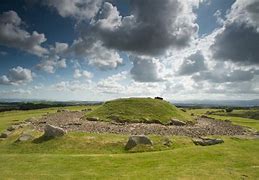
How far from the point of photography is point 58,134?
3909 cm

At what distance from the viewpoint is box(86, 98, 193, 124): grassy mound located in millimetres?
63341

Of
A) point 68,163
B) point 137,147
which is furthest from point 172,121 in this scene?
point 68,163

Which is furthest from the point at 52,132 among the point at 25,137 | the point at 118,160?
the point at 118,160

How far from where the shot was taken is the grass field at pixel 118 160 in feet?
83.8

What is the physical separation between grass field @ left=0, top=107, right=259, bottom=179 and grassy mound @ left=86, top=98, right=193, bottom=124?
23.0 metres

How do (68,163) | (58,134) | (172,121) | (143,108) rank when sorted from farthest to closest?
(143,108), (172,121), (58,134), (68,163)

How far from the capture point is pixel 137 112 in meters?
66.8

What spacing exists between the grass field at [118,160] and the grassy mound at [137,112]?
23.0 m

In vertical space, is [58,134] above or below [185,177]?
above

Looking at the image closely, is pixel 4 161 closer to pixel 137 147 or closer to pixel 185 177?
pixel 137 147

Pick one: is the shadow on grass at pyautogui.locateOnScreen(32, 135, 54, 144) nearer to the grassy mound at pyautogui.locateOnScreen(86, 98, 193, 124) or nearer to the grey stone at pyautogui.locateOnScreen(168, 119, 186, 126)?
the grassy mound at pyautogui.locateOnScreen(86, 98, 193, 124)

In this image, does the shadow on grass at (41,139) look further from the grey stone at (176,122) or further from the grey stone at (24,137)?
the grey stone at (176,122)

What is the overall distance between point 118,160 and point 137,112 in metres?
36.7

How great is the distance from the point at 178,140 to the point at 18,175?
884 inches
